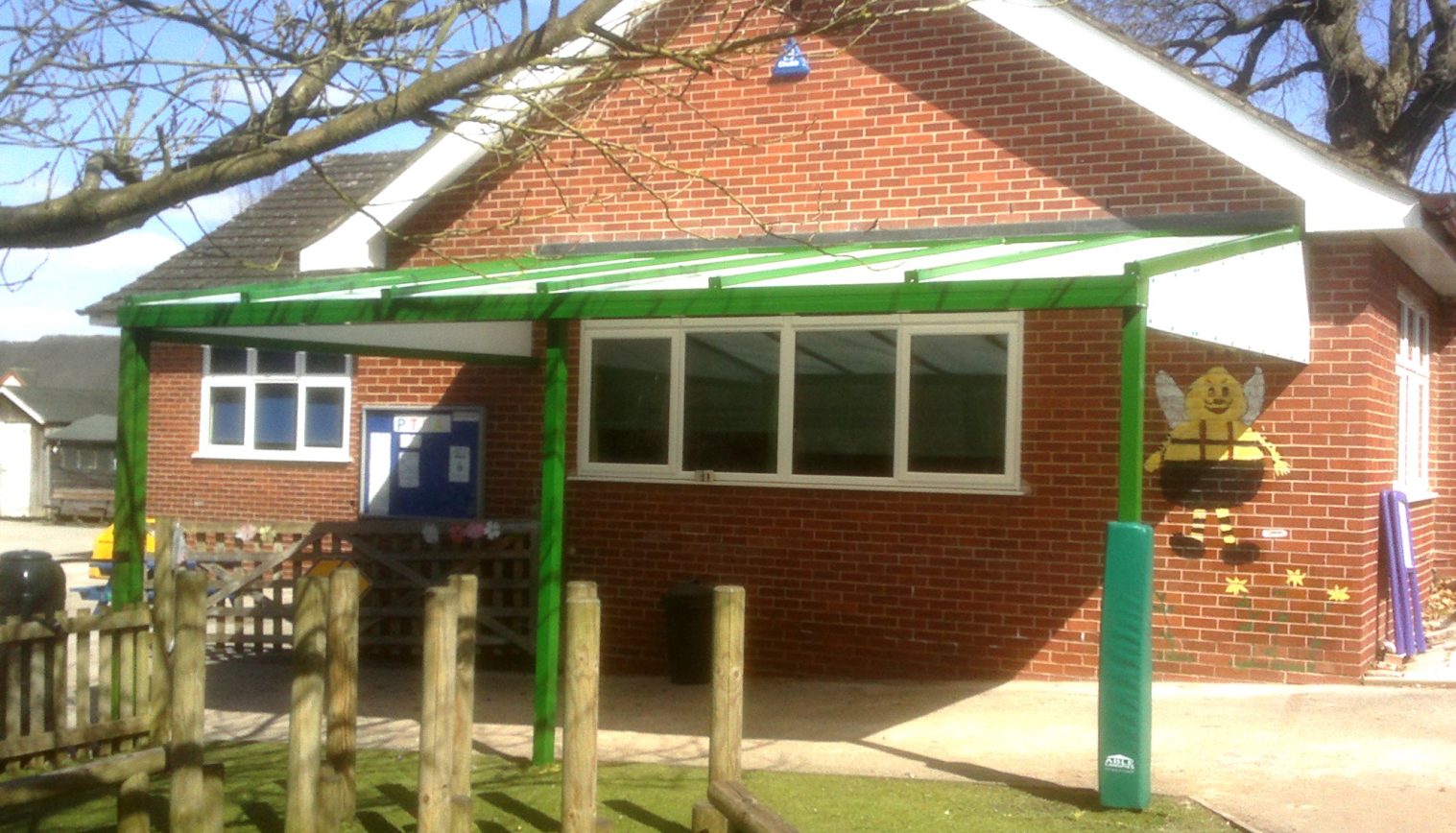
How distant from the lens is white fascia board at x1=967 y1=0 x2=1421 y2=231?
10.0 metres

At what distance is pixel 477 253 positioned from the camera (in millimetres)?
13234

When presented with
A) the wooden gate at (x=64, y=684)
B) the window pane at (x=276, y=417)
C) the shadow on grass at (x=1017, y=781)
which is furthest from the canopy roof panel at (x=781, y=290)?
the window pane at (x=276, y=417)

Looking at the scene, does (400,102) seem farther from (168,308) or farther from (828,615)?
(828,615)

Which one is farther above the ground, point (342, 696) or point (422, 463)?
point (422, 463)

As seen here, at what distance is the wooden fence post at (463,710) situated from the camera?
6.42 m

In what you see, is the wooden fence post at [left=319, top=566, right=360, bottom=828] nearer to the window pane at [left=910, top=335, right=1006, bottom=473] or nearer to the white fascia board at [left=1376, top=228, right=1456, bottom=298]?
the window pane at [left=910, top=335, right=1006, bottom=473]

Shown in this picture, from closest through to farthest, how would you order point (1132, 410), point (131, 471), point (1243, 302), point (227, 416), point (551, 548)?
point (1132, 410) → point (551, 548) → point (1243, 302) → point (131, 471) → point (227, 416)

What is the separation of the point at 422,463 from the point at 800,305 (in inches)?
254

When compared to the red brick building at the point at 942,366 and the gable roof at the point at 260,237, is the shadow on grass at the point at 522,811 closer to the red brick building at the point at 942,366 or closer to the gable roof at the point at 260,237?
the red brick building at the point at 942,366

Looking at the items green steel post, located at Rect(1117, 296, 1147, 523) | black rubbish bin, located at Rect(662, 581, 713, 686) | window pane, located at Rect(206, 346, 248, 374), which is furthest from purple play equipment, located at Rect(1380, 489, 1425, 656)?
window pane, located at Rect(206, 346, 248, 374)

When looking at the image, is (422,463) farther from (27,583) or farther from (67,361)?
(67,361)

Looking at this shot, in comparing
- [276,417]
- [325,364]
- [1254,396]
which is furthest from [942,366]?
[276,417]

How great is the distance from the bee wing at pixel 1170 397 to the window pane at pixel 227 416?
11.0m

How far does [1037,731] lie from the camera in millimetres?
9570
